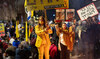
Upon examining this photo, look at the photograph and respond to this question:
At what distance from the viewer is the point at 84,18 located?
4.61 meters

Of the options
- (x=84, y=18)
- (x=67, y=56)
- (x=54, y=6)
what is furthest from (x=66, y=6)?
(x=67, y=56)

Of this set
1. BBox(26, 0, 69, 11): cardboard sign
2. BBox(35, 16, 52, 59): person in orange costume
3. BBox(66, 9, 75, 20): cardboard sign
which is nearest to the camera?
BBox(26, 0, 69, 11): cardboard sign

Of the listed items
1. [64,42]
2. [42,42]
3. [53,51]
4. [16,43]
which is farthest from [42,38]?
[16,43]

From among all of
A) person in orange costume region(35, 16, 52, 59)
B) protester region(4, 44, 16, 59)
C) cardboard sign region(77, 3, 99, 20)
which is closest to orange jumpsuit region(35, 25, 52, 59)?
person in orange costume region(35, 16, 52, 59)

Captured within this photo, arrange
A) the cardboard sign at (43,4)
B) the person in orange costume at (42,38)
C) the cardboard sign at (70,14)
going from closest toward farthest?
the cardboard sign at (43,4) → the person in orange costume at (42,38) → the cardboard sign at (70,14)

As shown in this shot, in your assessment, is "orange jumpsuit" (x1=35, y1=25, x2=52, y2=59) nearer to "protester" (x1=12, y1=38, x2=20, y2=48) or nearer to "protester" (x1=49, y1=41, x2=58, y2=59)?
"protester" (x1=49, y1=41, x2=58, y2=59)

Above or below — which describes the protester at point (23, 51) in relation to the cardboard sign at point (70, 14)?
below

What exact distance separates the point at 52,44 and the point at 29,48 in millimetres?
637

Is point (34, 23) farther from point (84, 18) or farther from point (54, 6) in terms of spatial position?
point (84, 18)

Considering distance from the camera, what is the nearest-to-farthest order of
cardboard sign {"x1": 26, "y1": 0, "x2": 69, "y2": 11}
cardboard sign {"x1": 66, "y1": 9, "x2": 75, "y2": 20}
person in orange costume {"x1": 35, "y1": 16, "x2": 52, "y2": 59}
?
1. cardboard sign {"x1": 26, "y1": 0, "x2": 69, "y2": 11}
2. person in orange costume {"x1": 35, "y1": 16, "x2": 52, "y2": 59}
3. cardboard sign {"x1": 66, "y1": 9, "x2": 75, "y2": 20}

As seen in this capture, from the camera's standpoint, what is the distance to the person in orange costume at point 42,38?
4320 millimetres

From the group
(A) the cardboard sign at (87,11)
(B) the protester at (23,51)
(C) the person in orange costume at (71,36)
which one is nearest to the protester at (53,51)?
(C) the person in orange costume at (71,36)

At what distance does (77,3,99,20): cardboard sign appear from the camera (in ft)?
14.8

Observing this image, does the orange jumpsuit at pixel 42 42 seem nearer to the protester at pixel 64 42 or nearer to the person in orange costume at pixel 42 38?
the person in orange costume at pixel 42 38
